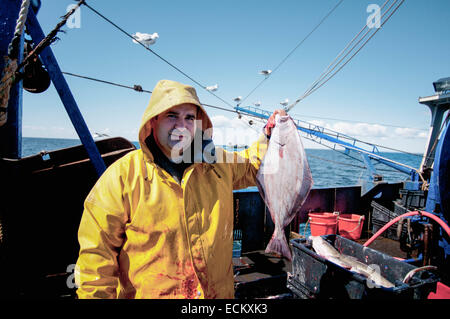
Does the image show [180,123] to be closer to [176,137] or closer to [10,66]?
[176,137]

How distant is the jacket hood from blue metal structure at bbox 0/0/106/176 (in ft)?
4.60

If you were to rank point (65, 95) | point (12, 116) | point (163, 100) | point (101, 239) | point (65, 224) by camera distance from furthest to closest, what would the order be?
point (65, 224)
point (65, 95)
point (12, 116)
point (163, 100)
point (101, 239)

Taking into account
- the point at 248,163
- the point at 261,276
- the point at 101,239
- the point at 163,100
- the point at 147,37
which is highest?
the point at 147,37

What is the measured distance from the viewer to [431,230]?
336 centimetres

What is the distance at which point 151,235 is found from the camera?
4.80 ft

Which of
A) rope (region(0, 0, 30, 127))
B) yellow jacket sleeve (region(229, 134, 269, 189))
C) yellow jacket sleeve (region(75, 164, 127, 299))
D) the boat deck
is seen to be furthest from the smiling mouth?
the boat deck

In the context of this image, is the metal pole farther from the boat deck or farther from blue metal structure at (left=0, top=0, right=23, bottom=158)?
the boat deck

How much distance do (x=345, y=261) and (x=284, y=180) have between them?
162 centimetres

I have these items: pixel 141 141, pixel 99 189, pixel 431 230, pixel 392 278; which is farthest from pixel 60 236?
pixel 431 230

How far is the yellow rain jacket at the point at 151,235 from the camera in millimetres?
1407

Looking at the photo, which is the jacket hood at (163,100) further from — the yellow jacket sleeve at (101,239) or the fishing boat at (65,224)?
the fishing boat at (65,224)

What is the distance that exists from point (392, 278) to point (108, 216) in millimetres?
3277

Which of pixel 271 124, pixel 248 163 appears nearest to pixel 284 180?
pixel 248 163
